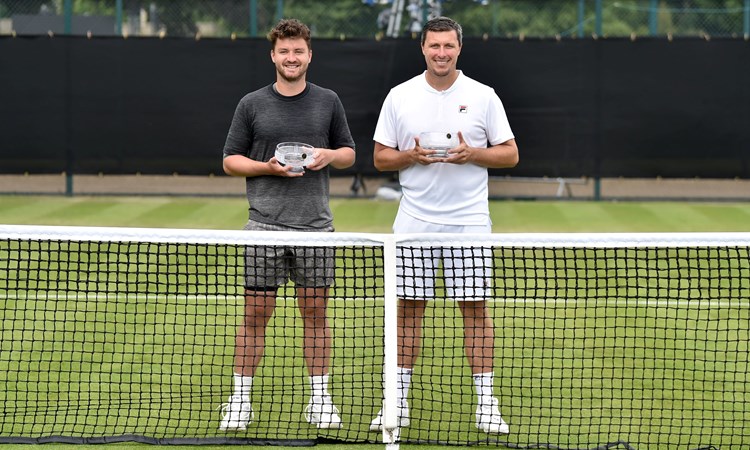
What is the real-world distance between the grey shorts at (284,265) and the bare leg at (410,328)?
407 mm

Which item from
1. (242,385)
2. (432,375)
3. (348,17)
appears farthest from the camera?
(348,17)

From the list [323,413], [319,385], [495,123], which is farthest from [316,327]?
[495,123]

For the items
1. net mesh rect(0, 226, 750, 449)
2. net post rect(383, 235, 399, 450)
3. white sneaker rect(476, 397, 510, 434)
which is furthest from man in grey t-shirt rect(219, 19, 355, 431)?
white sneaker rect(476, 397, 510, 434)

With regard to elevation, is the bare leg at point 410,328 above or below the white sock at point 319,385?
above

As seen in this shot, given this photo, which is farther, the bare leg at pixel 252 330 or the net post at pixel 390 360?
the bare leg at pixel 252 330

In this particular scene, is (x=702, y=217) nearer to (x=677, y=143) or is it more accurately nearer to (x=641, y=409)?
(x=677, y=143)

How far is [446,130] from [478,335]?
1045 mm

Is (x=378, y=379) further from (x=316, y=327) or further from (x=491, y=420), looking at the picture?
(x=491, y=420)

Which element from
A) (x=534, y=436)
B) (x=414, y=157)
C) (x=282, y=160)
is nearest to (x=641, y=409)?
(x=534, y=436)

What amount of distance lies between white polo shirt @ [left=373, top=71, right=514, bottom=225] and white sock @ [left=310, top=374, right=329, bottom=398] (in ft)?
3.05

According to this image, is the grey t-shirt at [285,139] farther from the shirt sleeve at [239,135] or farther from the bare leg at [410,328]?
the bare leg at [410,328]

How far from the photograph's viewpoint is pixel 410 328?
19.1 ft

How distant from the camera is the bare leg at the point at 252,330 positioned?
5.73m

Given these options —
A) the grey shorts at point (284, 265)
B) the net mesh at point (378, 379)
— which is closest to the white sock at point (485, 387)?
the net mesh at point (378, 379)
